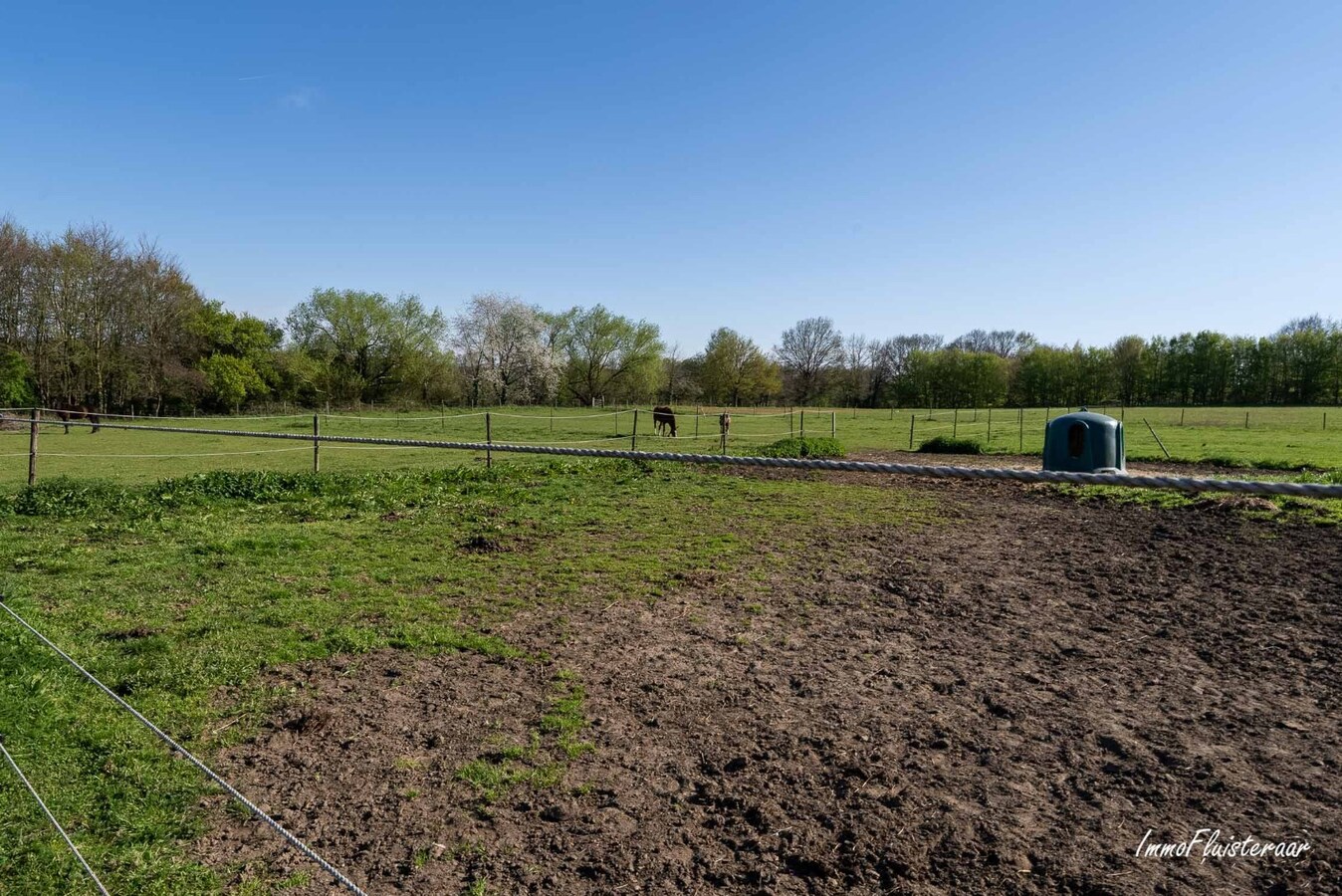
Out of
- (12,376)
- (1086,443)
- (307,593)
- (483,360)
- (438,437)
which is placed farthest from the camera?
(483,360)

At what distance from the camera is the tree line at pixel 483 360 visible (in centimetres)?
3469

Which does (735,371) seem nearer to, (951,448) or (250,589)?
(951,448)

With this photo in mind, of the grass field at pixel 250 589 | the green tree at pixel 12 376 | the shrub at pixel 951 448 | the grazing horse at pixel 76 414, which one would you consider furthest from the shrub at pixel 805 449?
the green tree at pixel 12 376

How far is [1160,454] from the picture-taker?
21.8 metres

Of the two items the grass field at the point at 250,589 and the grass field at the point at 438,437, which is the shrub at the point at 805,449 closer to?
the grass field at the point at 438,437

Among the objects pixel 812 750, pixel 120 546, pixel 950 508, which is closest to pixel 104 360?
pixel 120 546

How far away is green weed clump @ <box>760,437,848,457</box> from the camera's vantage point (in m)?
19.0

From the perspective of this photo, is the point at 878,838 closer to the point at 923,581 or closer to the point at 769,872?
the point at 769,872

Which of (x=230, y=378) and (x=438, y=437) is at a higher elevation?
(x=230, y=378)

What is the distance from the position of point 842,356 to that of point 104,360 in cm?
7105

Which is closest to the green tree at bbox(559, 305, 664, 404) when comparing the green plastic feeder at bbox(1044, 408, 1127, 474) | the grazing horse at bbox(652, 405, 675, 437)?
the grazing horse at bbox(652, 405, 675, 437)

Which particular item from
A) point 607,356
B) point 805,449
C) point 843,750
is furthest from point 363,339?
point 843,750

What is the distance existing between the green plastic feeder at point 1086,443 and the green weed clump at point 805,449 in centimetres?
590

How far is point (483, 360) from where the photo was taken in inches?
2566
